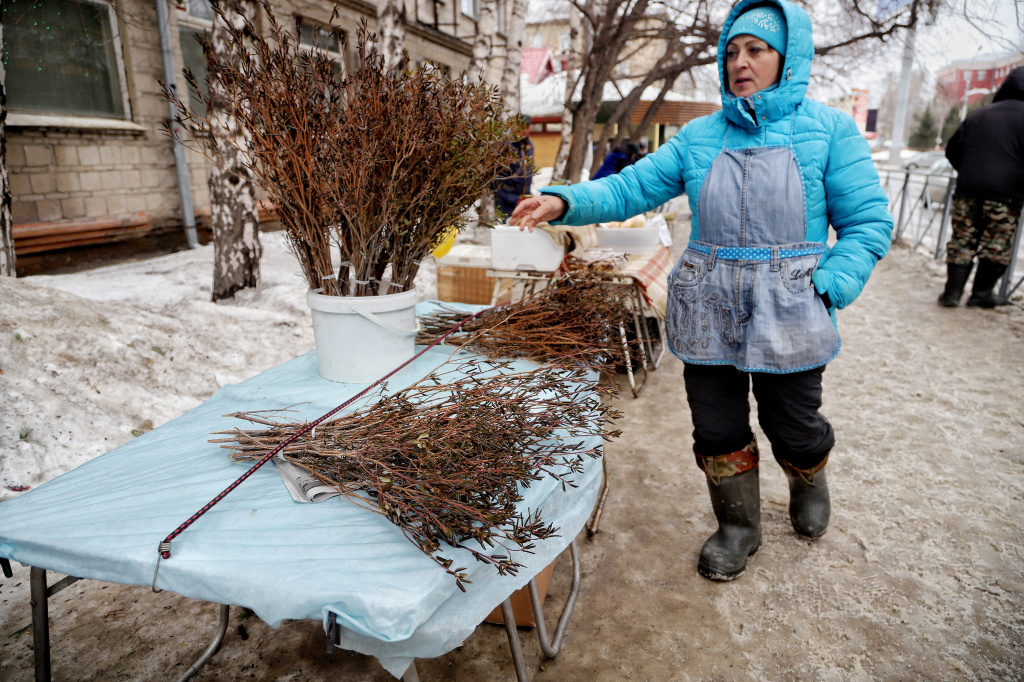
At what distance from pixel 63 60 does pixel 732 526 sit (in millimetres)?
7620

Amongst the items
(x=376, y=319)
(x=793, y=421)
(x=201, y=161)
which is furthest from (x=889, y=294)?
(x=201, y=161)

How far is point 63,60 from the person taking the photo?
618 cm

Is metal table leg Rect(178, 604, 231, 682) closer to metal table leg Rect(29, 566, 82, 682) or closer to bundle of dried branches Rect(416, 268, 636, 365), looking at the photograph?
metal table leg Rect(29, 566, 82, 682)

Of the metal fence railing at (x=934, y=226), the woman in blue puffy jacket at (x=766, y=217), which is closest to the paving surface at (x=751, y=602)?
the woman in blue puffy jacket at (x=766, y=217)

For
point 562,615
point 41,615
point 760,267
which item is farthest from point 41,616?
point 760,267

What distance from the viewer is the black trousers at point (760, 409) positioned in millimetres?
2002

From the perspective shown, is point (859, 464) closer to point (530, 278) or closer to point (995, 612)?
point (995, 612)

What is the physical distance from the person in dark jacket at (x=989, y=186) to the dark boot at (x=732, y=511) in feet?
15.5

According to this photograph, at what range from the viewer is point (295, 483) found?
4.07 ft

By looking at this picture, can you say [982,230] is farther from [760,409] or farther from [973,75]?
[973,75]

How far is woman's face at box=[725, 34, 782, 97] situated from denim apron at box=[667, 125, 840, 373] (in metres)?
0.19

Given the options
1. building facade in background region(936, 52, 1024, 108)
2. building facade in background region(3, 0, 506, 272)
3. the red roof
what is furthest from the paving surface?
the red roof

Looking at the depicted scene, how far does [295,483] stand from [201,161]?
7.76 meters

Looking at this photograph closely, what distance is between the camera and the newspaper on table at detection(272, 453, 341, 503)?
1.21 metres
